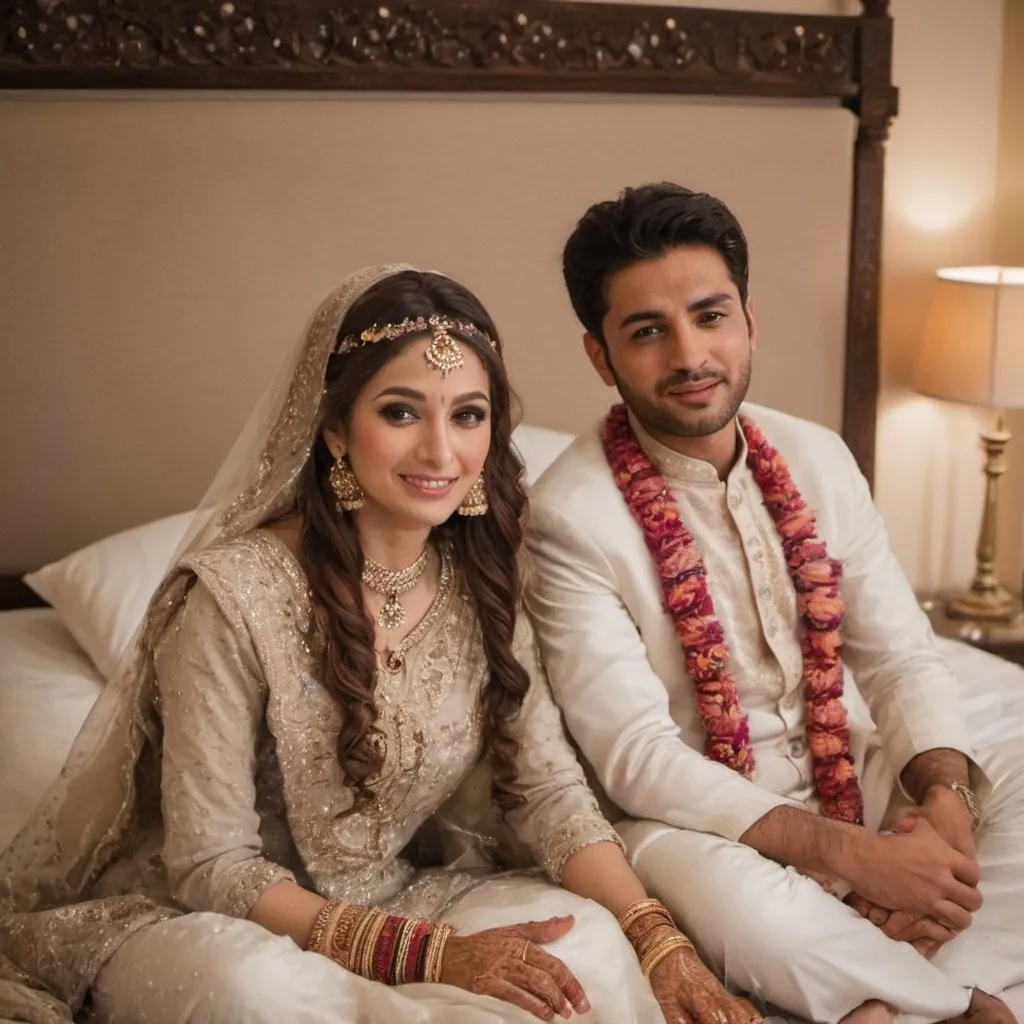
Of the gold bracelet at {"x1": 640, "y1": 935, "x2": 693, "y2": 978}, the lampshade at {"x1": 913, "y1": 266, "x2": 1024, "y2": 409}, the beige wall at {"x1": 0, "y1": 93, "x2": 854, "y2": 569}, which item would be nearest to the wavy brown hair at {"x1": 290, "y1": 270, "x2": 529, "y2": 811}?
the gold bracelet at {"x1": 640, "y1": 935, "x2": 693, "y2": 978}

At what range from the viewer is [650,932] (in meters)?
1.83

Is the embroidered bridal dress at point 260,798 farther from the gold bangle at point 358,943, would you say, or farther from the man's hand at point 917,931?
the man's hand at point 917,931

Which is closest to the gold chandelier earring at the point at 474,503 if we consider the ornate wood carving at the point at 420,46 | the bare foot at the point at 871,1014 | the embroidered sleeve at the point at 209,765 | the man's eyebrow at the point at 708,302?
the embroidered sleeve at the point at 209,765

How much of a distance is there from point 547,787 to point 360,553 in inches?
18.0

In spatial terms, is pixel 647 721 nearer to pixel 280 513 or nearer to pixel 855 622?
pixel 855 622

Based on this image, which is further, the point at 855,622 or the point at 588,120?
the point at 588,120

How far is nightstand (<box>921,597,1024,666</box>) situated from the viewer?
3.56 metres

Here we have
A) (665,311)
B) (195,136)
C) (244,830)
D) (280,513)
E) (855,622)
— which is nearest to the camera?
(244,830)

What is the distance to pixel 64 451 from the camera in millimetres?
3242

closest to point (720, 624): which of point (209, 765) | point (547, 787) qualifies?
point (547, 787)

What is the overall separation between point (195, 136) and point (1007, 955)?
2.41 meters

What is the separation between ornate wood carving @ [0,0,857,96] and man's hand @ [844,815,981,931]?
2.07 m

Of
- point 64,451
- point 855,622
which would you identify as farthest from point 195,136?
point 855,622

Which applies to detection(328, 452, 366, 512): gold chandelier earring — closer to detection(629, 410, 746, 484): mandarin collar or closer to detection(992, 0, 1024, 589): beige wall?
detection(629, 410, 746, 484): mandarin collar
